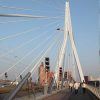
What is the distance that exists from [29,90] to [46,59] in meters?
13.7

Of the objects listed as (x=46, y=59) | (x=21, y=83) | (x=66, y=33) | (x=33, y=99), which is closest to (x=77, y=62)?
(x=66, y=33)

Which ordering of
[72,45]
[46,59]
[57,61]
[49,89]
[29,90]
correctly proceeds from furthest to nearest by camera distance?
[72,45], [57,61], [46,59], [49,89], [29,90]

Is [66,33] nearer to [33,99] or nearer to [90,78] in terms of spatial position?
[33,99]

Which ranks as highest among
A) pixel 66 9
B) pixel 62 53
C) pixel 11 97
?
pixel 66 9

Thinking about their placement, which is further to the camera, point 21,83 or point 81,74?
point 81,74

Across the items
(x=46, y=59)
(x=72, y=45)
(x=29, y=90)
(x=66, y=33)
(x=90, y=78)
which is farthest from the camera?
(x=90, y=78)

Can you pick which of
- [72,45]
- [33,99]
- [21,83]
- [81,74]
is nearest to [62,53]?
[72,45]

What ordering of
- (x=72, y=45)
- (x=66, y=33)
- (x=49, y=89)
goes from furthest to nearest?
1. (x=72, y=45)
2. (x=66, y=33)
3. (x=49, y=89)

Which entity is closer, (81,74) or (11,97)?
(11,97)

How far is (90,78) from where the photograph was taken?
108 m

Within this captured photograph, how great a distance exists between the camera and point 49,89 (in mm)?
22672

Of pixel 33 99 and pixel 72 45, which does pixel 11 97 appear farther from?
pixel 72 45

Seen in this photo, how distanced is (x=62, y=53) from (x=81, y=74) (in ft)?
34.3

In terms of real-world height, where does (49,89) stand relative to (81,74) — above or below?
below
